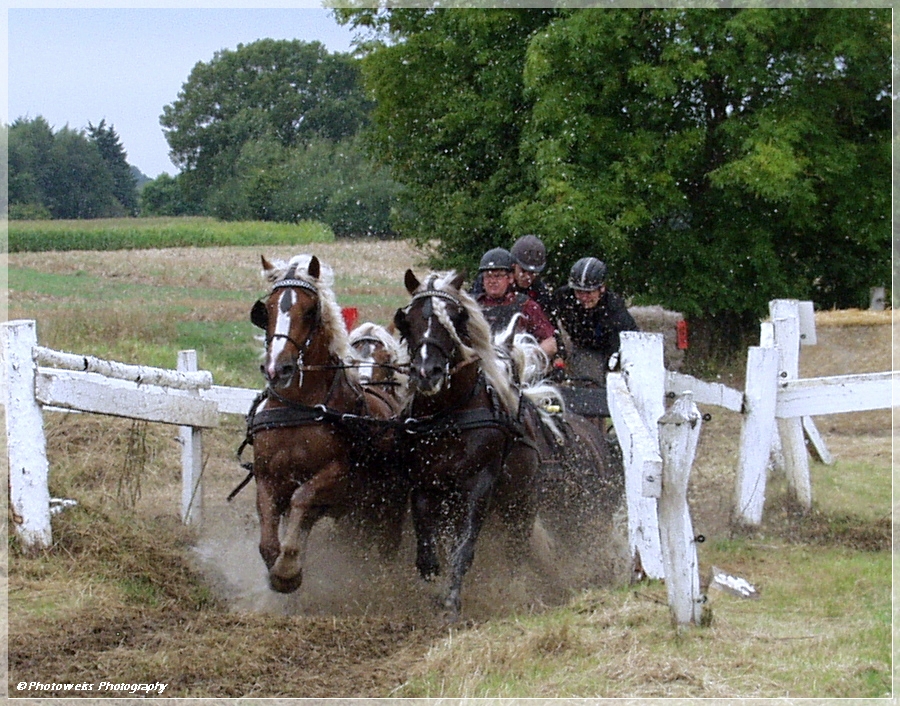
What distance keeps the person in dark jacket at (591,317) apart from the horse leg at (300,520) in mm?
2796

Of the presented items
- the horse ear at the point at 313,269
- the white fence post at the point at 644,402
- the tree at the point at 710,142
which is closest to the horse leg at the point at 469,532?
the white fence post at the point at 644,402

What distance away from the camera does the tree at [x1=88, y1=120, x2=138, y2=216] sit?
53.7ft

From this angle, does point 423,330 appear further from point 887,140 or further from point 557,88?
point 887,140

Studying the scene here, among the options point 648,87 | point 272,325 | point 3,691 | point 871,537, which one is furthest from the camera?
point 648,87

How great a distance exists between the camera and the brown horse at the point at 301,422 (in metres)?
6.14

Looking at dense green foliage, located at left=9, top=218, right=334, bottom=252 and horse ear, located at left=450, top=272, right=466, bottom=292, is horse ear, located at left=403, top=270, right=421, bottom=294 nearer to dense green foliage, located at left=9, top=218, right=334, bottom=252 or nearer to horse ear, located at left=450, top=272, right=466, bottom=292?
horse ear, located at left=450, top=272, right=466, bottom=292

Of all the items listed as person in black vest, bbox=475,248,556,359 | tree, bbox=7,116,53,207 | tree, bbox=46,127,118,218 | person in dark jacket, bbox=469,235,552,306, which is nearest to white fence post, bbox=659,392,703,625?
person in black vest, bbox=475,248,556,359

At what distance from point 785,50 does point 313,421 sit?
12.0 m

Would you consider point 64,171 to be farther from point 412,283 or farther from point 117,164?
point 412,283

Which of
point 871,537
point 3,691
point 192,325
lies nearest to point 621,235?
point 192,325

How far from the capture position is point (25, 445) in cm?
611

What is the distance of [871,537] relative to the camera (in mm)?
8164

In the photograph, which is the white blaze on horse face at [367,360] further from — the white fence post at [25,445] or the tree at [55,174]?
the tree at [55,174]

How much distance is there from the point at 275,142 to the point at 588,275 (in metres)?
12.8
